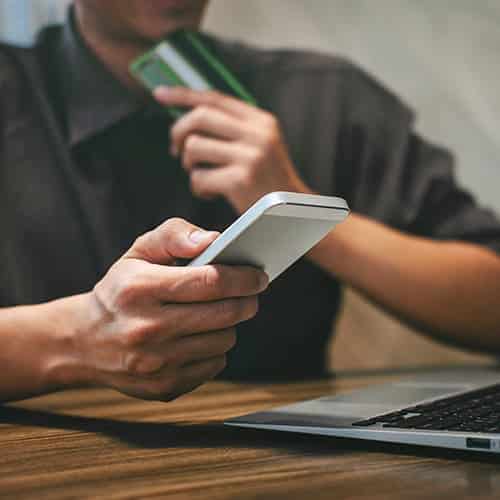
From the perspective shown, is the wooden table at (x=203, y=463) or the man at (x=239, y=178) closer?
the wooden table at (x=203, y=463)

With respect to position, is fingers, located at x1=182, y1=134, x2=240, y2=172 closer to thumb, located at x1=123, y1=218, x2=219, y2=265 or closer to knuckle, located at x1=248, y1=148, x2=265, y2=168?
knuckle, located at x1=248, y1=148, x2=265, y2=168

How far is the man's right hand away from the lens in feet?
1.73

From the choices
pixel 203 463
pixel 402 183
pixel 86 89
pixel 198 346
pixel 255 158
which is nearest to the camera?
pixel 203 463

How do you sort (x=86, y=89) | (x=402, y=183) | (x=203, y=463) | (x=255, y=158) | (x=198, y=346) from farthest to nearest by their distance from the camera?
(x=402, y=183) → (x=86, y=89) → (x=255, y=158) → (x=198, y=346) → (x=203, y=463)

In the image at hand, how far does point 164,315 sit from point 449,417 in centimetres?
21

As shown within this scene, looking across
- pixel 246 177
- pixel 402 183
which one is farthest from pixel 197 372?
pixel 402 183

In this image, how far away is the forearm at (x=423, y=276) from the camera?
1.09 meters

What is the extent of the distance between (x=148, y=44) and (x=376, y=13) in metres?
0.46

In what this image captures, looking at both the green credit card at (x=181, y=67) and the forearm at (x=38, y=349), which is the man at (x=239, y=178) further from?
the forearm at (x=38, y=349)

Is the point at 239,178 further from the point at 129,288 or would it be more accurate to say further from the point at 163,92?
the point at 129,288

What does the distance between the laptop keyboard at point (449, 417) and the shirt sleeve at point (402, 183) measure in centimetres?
67

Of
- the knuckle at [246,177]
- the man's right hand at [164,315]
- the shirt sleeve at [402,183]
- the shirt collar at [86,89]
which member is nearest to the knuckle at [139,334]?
the man's right hand at [164,315]

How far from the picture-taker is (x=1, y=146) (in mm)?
1060

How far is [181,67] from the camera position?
1.01 meters
